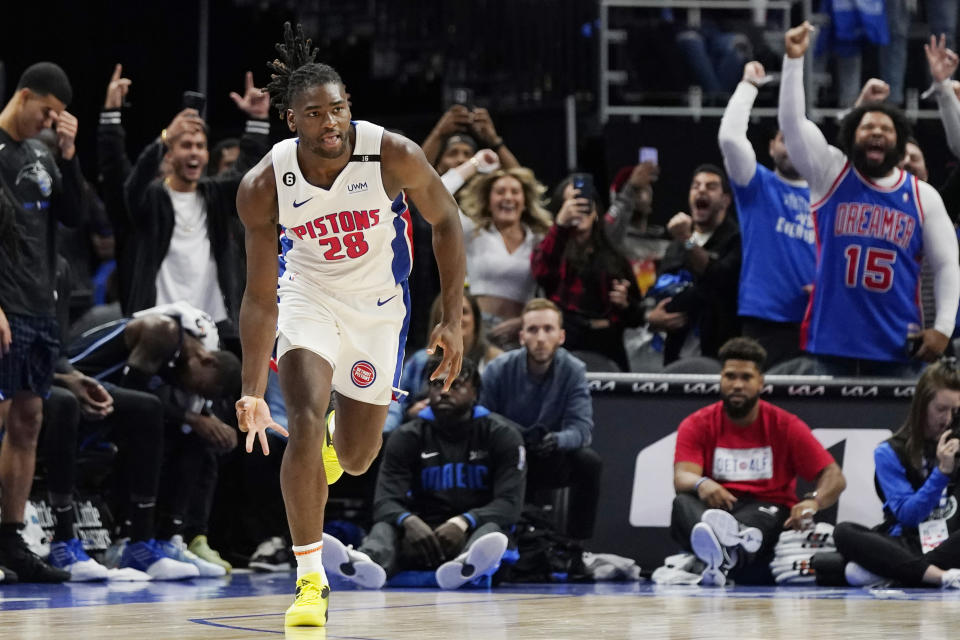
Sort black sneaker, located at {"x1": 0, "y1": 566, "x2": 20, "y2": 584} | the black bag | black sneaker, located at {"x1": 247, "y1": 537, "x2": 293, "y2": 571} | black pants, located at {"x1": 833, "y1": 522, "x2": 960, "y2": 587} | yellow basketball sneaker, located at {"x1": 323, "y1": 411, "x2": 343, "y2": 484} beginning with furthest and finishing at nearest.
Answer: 1. black sneaker, located at {"x1": 247, "y1": 537, "x2": 293, "y2": 571}
2. the black bag
3. black pants, located at {"x1": 833, "y1": 522, "x2": 960, "y2": 587}
4. black sneaker, located at {"x1": 0, "y1": 566, "x2": 20, "y2": 584}
5. yellow basketball sneaker, located at {"x1": 323, "y1": 411, "x2": 343, "y2": 484}

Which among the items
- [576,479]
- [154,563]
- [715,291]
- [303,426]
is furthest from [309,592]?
[715,291]

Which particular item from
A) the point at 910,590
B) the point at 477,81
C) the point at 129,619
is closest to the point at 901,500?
the point at 910,590

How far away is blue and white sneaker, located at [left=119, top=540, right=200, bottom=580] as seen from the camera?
310 inches

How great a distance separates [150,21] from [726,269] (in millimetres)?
7066

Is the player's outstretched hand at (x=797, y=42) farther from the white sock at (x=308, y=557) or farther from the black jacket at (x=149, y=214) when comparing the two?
the white sock at (x=308, y=557)

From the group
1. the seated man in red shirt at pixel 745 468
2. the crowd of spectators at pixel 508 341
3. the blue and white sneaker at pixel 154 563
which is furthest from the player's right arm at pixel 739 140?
the blue and white sneaker at pixel 154 563

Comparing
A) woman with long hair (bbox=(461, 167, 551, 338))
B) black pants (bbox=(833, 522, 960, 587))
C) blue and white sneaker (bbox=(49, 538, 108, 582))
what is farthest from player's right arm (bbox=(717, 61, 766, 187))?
blue and white sneaker (bbox=(49, 538, 108, 582))

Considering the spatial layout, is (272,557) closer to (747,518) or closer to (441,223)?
(747,518)

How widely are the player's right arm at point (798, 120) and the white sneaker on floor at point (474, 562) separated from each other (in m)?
2.85

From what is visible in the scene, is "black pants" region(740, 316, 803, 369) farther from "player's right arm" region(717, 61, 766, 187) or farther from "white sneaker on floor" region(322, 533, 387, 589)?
"white sneaker on floor" region(322, 533, 387, 589)

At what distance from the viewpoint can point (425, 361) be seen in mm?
8617

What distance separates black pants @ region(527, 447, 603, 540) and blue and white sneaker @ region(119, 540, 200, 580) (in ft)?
6.54

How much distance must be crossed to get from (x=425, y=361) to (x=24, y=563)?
99.2 inches

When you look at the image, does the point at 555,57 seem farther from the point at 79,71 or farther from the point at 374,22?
the point at 79,71
